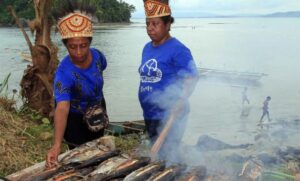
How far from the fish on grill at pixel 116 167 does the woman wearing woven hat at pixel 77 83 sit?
1.57 ft

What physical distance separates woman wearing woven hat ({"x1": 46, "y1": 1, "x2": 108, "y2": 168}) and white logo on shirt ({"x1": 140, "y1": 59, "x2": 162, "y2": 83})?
45cm

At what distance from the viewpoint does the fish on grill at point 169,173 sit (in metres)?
2.99

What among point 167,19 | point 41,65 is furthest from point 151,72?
point 41,65

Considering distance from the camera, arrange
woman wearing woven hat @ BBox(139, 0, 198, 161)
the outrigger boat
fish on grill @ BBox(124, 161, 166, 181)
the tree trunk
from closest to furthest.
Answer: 1. fish on grill @ BBox(124, 161, 166, 181)
2. woman wearing woven hat @ BBox(139, 0, 198, 161)
3. the tree trunk
4. the outrigger boat

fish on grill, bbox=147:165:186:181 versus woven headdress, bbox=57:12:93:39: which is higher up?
woven headdress, bbox=57:12:93:39

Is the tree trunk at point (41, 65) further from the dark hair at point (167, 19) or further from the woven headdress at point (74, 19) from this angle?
the dark hair at point (167, 19)

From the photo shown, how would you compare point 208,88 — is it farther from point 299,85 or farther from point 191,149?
point 191,149

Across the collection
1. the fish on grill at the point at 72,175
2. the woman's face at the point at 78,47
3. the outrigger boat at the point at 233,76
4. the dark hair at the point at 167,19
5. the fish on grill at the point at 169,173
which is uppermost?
the dark hair at the point at 167,19

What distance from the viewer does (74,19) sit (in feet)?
11.4

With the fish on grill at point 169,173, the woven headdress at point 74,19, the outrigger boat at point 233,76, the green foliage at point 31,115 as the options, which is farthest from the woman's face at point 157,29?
the outrigger boat at point 233,76

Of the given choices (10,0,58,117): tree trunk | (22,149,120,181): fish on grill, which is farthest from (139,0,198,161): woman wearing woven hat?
(10,0,58,117): tree trunk

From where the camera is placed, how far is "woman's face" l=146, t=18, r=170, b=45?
370 centimetres

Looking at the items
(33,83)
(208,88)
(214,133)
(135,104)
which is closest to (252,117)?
(214,133)

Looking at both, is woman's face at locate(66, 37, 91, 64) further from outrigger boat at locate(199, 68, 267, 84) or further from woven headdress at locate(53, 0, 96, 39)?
outrigger boat at locate(199, 68, 267, 84)
